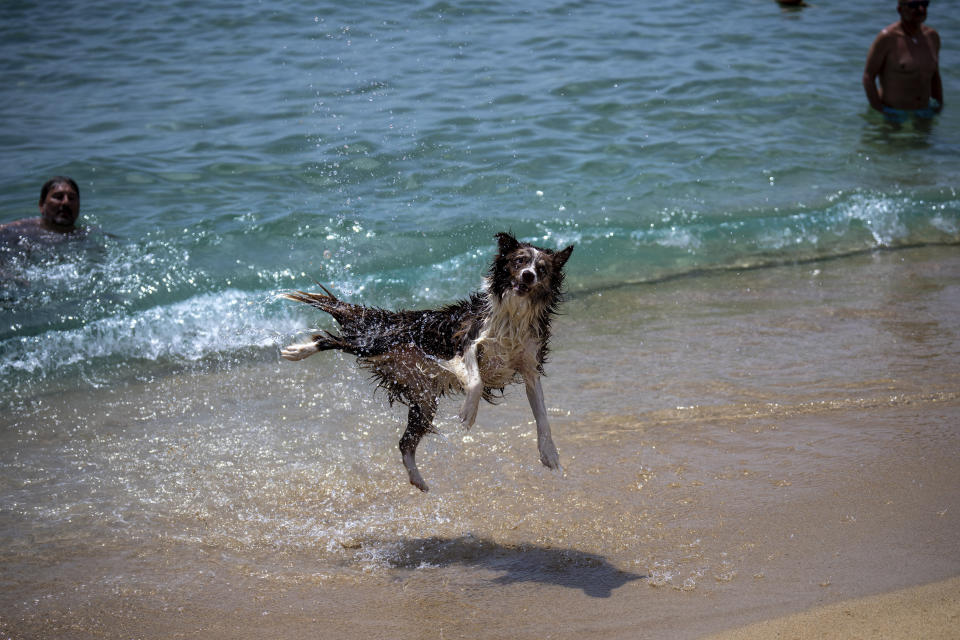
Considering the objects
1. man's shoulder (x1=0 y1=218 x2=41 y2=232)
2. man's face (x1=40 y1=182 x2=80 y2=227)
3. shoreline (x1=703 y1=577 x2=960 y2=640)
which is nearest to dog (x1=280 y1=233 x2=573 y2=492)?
shoreline (x1=703 y1=577 x2=960 y2=640)

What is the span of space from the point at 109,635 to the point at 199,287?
5.25m

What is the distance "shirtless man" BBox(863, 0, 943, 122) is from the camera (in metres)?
12.8

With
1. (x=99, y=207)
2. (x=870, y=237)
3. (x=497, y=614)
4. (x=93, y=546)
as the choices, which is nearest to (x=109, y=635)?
(x=93, y=546)

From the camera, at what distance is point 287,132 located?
12250 millimetres

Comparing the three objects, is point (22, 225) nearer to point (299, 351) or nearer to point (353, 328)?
point (299, 351)

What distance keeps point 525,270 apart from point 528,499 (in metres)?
1.57

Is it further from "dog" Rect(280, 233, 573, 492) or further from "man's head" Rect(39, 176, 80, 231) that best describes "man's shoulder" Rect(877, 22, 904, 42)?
"man's head" Rect(39, 176, 80, 231)

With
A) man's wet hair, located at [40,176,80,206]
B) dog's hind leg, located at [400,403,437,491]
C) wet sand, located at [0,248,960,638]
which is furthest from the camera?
man's wet hair, located at [40,176,80,206]

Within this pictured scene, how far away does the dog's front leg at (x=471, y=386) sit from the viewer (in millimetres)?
4602

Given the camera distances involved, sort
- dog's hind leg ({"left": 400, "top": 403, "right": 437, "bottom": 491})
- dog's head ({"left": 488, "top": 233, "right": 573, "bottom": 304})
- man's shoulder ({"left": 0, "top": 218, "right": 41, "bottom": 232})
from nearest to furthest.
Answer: dog's head ({"left": 488, "top": 233, "right": 573, "bottom": 304}) → dog's hind leg ({"left": 400, "top": 403, "right": 437, "bottom": 491}) → man's shoulder ({"left": 0, "top": 218, "right": 41, "bottom": 232})

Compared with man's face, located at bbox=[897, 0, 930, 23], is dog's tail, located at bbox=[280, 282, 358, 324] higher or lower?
lower

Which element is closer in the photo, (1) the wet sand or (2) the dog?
(1) the wet sand

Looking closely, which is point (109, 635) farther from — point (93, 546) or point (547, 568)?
point (547, 568)

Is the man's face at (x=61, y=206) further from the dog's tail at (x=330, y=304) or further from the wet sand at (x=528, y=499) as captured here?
the dog's tail at (x=330, y=304)
